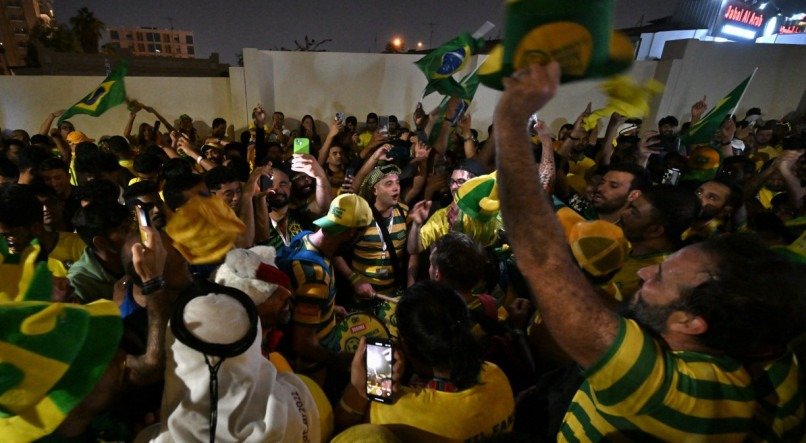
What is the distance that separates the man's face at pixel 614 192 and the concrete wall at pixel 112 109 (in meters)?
10.4

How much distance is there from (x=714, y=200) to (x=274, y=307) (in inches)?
158

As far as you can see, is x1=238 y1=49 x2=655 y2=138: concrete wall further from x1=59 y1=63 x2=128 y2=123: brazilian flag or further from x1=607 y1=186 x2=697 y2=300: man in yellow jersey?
x1=607 y1=186 x2=697 y2=300: man in yellow jersey

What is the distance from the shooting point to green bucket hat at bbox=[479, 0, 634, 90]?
1224 millimetres

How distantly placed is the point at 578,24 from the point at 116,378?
196cm

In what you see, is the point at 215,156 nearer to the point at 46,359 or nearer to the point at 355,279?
the point at 355,279

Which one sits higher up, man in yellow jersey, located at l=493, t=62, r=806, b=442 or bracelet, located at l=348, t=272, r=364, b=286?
man in yellow jersey, located at l=493, t=62, r=806, b=442

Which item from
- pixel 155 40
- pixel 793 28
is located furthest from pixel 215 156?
pixel 155 40

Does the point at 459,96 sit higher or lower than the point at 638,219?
higher

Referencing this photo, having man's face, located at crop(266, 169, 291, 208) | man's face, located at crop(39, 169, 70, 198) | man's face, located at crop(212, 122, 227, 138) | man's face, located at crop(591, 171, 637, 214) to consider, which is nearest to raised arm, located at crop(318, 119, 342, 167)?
man's face, located at crop(266, 169, 291, 208)

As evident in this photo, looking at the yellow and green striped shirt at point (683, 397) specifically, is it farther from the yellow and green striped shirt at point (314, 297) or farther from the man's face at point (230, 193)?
the man's face at point (230, 193)

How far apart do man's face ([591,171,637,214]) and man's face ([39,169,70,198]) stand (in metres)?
5.37

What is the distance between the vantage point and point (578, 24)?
1.23 metres

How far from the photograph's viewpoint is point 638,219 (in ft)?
9.87

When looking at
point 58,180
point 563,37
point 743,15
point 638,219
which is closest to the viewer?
point 563,37
